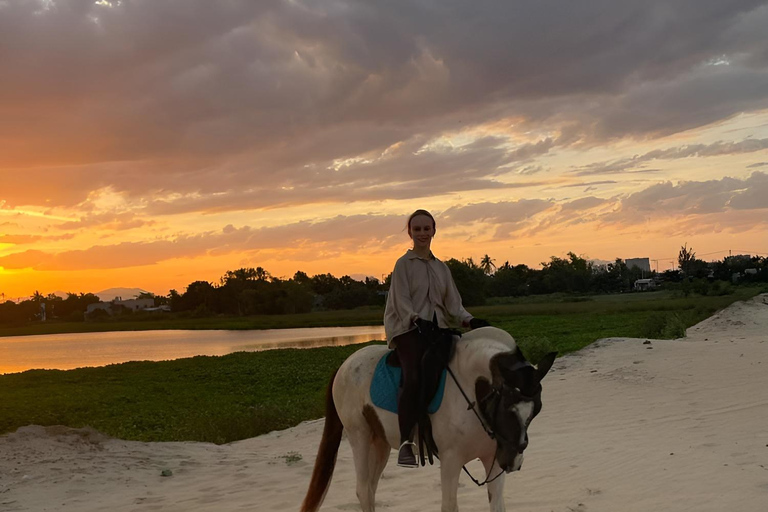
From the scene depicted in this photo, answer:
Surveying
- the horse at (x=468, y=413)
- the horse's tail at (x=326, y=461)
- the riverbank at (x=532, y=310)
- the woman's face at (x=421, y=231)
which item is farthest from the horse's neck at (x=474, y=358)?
the riverbank at (x=532, y=310)

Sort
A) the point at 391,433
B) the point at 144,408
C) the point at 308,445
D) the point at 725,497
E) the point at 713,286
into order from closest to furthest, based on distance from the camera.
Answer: the point at 391,433
the point at 725,497
the point at 308,445
the point at 144,408
the point at 713,286

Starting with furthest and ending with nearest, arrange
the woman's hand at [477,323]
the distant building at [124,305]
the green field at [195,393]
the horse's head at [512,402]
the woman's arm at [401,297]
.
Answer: the distant building at [124,305]
the green field at [195,393]
the woman's hand at [477,323]
the woman's arm at [401,297]
the horse's head at [512,402]

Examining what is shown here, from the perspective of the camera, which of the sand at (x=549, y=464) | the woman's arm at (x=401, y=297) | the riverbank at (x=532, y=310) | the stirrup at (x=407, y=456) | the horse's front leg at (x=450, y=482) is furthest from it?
the riverbank at (x=532, y=310)

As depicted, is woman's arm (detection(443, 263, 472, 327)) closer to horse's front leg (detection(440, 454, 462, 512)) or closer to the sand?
horse's front leg (detection(440, 454, 462, 512))

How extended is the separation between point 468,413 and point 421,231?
1.36 meters

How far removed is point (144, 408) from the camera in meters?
17.0

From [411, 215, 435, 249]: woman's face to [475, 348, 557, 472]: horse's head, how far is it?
1.13m

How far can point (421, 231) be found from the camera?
4801 mm

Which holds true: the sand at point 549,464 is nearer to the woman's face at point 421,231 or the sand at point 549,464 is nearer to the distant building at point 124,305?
the woman's face at point 421,231

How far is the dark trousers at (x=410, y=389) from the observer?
4.37 metres

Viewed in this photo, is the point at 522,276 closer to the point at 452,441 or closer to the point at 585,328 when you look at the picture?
the point at 585,328

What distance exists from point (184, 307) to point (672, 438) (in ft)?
363

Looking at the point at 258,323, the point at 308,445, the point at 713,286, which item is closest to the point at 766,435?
the point at 308,445

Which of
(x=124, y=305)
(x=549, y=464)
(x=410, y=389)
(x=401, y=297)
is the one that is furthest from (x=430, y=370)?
(x=124, y=305)
